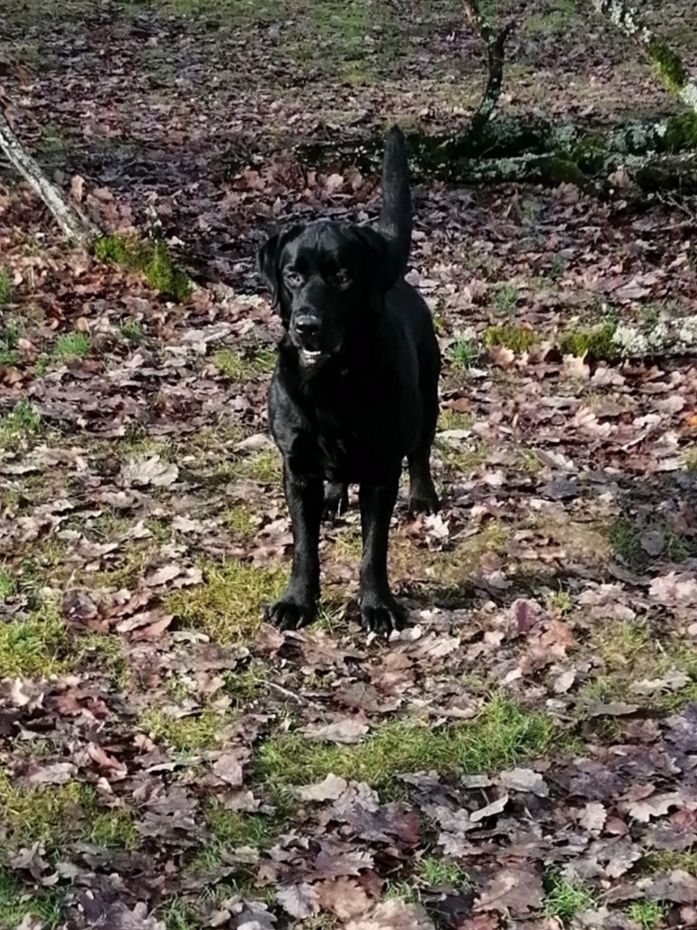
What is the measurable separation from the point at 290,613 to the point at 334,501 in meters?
0.94

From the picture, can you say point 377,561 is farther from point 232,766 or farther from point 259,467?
point 259,467

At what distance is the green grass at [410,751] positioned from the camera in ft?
12.1

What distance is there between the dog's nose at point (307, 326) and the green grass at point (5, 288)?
433 cm

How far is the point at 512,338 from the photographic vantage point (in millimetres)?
7262

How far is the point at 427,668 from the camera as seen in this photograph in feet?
14.0

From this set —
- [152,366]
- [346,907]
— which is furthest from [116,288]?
[346,907]

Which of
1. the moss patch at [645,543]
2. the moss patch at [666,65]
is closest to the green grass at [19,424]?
the moss patch at [645,543]

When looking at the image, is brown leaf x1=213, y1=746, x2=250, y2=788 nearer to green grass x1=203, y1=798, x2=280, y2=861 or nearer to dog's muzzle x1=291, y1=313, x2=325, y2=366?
green grass x1=203, y1=798, x2=280, y2=861

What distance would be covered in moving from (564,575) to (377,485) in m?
0.95

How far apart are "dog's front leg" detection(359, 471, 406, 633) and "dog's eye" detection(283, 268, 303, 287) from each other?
0.81m

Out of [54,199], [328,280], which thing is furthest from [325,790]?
[54,199]

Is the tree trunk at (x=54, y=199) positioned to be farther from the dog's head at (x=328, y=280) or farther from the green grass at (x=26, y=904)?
the green grass at (x=26, y=904)

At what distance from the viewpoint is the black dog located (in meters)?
4.20

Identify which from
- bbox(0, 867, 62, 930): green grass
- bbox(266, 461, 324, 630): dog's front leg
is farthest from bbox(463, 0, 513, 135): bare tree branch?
bbox(0, 867, 62, 930): green grass
